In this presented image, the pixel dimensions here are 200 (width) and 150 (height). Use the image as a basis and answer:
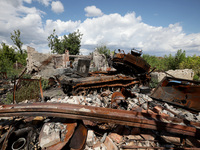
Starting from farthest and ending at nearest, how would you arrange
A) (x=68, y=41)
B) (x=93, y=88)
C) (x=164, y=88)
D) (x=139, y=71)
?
1. (x=68, y=41)
2. (x=139, y=71)
3. (x=93, y=88)
4. (x=164, y=88)

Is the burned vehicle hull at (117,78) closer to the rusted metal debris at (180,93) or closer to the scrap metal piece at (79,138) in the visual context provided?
the rusted metal debris at (180,93)

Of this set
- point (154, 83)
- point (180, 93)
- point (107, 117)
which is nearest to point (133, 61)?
point (180, 93)

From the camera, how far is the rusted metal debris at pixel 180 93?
399cm

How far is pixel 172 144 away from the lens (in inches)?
97.3

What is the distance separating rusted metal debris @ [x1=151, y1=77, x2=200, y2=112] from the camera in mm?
3991

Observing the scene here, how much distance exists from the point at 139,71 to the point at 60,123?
6.23m

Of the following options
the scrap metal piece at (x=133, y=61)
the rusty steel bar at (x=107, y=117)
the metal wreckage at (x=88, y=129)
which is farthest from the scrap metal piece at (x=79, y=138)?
the scrap metal piece at (x=133, y=61)

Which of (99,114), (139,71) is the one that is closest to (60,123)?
(99,114)

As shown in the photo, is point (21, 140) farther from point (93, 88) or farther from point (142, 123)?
point (93, 88)

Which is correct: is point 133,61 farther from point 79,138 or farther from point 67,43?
point 67,43

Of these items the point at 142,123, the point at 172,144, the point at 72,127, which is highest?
the point at 142,123

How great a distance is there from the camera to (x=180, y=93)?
4.52m

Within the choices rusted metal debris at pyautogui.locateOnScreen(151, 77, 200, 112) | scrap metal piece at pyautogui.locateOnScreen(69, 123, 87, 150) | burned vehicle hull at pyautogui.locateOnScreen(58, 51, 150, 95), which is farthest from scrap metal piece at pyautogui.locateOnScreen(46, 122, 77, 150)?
rusted metal debris at pyautogui.locateOnScreen(151, 77, 200, 112)

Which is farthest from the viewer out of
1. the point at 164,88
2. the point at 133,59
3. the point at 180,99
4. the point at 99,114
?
the point at 133,59
